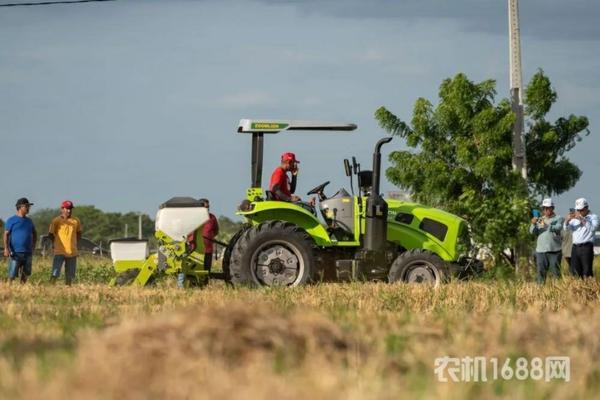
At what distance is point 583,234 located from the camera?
741 inches

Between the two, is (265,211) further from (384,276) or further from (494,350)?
(494,350)

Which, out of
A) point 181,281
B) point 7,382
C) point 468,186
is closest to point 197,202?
point 181,281

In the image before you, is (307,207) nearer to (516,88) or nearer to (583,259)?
(583,259)

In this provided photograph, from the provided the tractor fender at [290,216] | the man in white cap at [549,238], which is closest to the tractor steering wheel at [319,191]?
the tractor fender at [290,216]

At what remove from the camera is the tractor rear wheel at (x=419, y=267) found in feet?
58.5

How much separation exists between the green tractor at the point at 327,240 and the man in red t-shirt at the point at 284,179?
10cm

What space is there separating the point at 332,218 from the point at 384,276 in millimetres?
1072

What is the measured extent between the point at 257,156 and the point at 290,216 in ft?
3.47

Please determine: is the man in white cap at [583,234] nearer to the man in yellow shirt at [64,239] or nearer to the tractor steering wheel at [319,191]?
the tractor steering wheel at [319,191]

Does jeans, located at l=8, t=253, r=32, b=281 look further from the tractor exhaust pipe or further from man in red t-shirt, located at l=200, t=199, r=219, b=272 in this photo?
the tractor exhaust pipe

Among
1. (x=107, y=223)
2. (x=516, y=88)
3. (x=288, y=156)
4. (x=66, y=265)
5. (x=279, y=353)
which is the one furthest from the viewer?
(x=107, y=223)

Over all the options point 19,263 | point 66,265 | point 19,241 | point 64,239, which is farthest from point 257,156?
point 19,263

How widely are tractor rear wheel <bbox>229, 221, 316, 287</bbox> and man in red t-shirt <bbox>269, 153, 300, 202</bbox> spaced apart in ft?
1.42

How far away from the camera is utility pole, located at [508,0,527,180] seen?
3297cm
